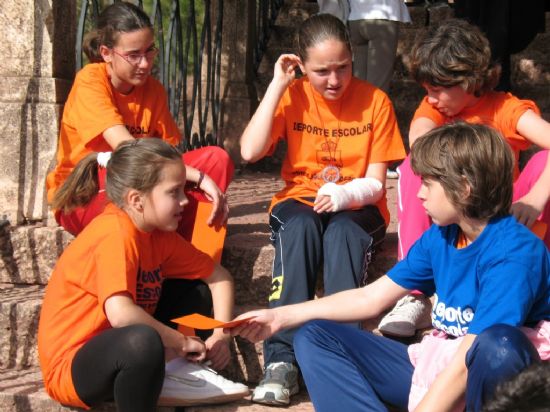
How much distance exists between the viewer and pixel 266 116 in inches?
152

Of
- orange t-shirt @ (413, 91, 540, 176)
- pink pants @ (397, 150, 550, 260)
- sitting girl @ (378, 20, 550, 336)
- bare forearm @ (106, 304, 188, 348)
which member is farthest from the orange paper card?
orange t-shirt @ (413, 91, 540, 176)

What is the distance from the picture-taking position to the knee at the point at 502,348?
2482 mm

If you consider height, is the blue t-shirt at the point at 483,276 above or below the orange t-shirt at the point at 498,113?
below

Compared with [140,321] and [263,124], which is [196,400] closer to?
→ [140,321]

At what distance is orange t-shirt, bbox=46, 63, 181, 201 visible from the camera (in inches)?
155

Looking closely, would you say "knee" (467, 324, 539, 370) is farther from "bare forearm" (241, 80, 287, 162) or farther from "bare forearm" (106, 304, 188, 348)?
"bare forearm" (241, 80, 287, 162)

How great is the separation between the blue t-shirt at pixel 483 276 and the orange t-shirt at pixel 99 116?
4.90 feet

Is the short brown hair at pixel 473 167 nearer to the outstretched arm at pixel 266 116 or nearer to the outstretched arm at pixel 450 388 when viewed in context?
the outstretched arm at pixel 450 388

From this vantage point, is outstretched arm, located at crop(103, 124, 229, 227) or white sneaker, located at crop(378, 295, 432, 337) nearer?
→ white sneaker, located at crop(378, 295, 432, 337)

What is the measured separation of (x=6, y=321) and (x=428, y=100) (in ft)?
6.00

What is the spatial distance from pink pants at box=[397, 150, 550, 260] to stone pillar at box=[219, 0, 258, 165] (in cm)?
274

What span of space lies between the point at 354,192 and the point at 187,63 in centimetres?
257

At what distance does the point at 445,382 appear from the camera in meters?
2.61

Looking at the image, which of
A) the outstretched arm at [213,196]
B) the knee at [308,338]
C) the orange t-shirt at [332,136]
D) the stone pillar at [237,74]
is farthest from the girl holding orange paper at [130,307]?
the stone pillar at [237,74]
